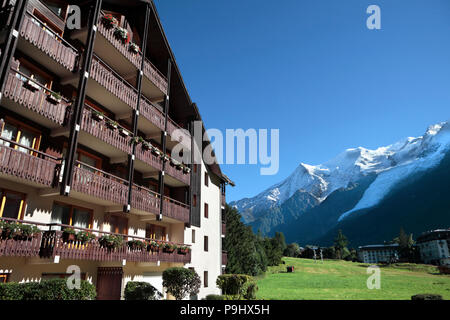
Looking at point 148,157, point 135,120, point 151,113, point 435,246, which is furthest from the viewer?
point 435,246

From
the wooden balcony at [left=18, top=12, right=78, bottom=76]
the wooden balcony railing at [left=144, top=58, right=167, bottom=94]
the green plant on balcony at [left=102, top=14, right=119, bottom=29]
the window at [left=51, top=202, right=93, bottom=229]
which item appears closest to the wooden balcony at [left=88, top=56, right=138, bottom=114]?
the wooden balcony at [left=18, top=12, right=78, bottom=76]

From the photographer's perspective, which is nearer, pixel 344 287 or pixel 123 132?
pixel 123 132

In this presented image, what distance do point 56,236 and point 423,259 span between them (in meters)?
192

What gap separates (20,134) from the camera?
14.9 meters

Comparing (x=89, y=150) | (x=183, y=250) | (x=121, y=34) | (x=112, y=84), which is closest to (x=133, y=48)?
(x=121, y=34)

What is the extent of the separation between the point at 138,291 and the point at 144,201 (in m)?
5.75

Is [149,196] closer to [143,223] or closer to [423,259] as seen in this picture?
[143,223]

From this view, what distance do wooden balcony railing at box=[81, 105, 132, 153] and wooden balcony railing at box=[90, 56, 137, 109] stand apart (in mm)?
2160

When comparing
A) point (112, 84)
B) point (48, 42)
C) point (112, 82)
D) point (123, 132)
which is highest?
point (112, 82)

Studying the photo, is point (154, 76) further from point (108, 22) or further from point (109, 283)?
point (109, 283)

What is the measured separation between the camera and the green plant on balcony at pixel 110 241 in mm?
16658

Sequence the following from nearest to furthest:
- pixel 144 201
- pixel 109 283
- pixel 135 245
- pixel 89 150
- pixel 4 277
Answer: pixel 4 277, pixel 109 283, pixel 89 150, pixel 135 245, pixel 144 201

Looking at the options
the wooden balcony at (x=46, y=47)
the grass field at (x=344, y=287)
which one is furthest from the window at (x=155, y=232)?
the wooden balcony at (x=46, y=47)
